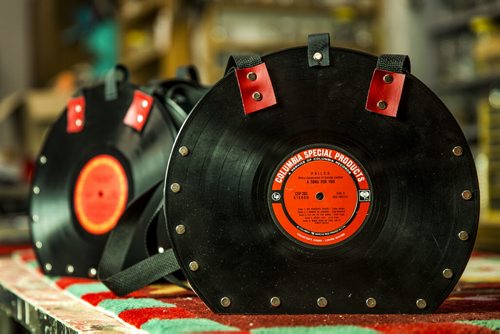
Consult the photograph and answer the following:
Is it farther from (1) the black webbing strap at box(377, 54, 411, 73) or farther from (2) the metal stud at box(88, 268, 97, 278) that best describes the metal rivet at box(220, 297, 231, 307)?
(2) the metal stud at box(88, 268, 97, 278)

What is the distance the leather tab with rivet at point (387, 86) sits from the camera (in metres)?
0.89

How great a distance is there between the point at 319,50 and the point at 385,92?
0.29 feet

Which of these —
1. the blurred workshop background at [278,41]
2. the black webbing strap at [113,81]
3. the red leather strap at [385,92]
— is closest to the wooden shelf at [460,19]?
the blurred workshop background at [278,41]

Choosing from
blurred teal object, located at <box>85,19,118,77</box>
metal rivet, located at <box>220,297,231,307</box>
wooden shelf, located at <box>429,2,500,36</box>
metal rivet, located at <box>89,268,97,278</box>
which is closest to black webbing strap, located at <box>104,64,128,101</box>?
metal rivet, located at <box>89,268,97,278</box>

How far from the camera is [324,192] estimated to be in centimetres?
91

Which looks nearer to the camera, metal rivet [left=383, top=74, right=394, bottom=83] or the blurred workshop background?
metal rivet [left=383, top=74, right=394, bottom=83]

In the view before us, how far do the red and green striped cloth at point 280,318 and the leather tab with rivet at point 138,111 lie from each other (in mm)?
261

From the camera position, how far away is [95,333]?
0.80 m

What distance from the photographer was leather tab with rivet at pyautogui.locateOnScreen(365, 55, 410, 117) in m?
0.89

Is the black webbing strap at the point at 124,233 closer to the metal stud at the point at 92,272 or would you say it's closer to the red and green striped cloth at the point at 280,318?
the red and green striped cloth at the point at 280,318

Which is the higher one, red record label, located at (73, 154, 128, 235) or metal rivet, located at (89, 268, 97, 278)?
red record label, located at (73, 154, 128, 235)

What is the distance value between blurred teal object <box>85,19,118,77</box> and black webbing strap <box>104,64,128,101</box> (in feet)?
18.1

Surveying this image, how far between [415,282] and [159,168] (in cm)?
44

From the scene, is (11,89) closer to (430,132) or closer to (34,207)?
(34,207)
